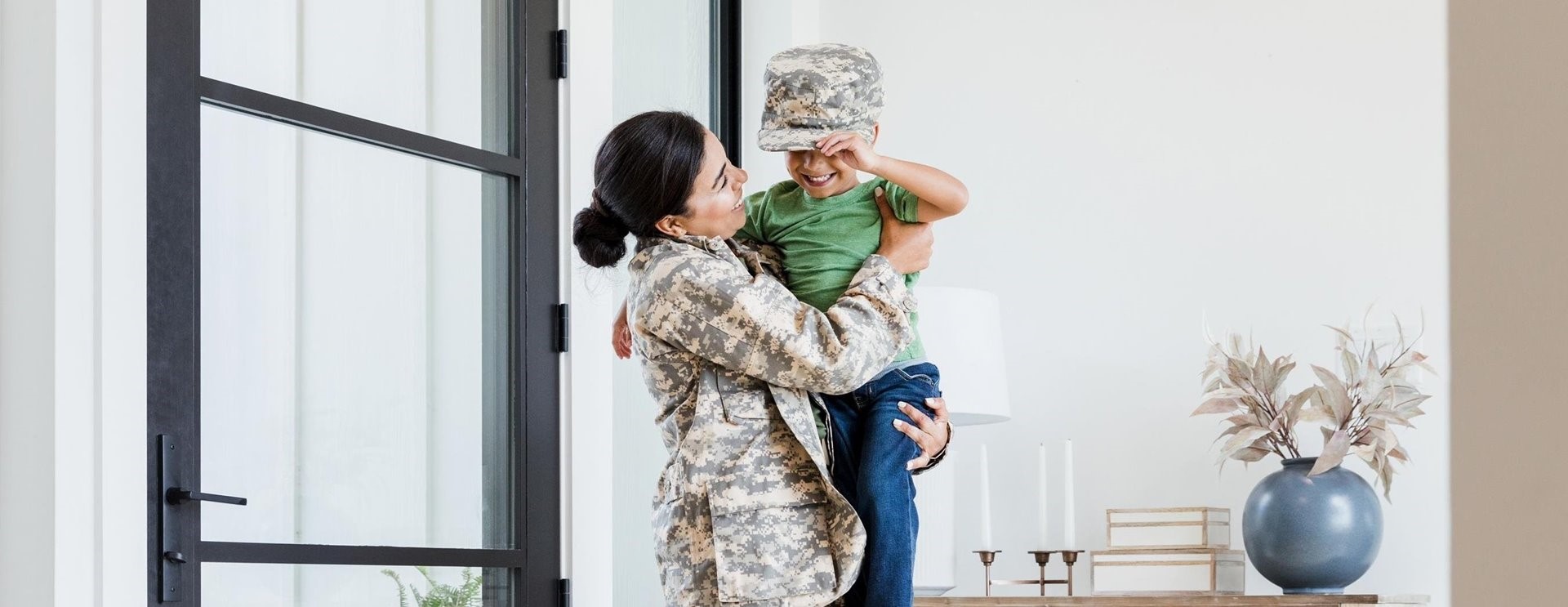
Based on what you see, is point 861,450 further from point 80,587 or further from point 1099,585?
point 1099,585

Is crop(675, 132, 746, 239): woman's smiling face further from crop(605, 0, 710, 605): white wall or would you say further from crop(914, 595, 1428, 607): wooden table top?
crop(914, 595, 1428, 607): wooden table top

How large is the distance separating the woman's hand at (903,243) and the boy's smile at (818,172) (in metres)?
0.06

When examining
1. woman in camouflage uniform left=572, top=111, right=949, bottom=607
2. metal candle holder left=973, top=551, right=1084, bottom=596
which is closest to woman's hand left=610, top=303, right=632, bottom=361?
woman in camouflage uniform left=572, top=111, right=949, bottom=607

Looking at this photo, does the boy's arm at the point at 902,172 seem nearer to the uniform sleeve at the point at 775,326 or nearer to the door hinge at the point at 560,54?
the uniform sleeve at the point at 775,326

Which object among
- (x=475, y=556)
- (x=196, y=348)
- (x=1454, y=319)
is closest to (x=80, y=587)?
(x=196, y=348)

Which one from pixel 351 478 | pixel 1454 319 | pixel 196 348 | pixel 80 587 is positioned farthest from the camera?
pixel 351 478

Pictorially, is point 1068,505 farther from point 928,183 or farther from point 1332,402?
point 928,183

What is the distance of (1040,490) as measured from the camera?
278 cm

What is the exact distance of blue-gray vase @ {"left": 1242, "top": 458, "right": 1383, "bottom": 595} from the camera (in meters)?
2.51

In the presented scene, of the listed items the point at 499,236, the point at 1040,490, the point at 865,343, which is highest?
the point at 499,236

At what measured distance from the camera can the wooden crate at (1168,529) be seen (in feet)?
8.70

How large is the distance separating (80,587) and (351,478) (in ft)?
1.73

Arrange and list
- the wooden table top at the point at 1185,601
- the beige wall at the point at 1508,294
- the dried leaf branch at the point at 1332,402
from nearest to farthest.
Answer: the beige wall at the point at 1508,294 < the wooden table top at the point at 1185,601 < the dried leaf branch at the point at 1332,402

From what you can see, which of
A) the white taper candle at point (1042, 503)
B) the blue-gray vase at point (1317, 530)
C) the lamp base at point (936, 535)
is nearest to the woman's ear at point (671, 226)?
the lamp base at point (936, 535)
